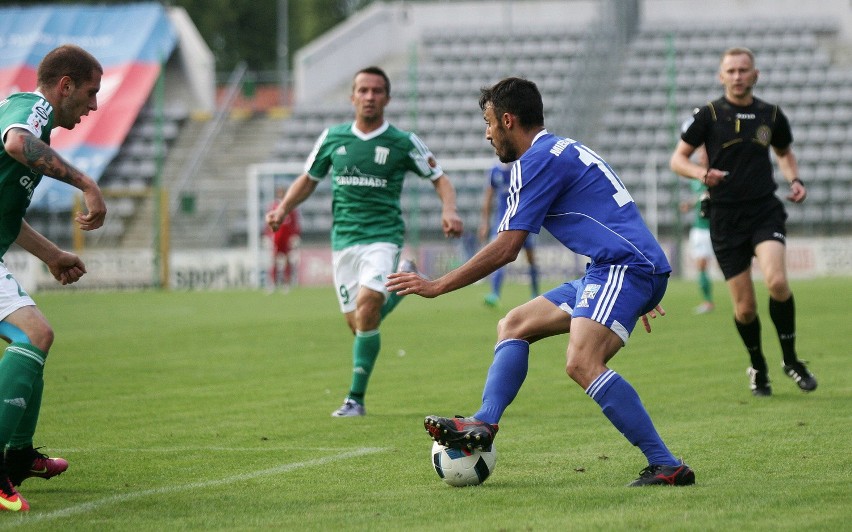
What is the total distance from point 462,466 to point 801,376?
13.8ft

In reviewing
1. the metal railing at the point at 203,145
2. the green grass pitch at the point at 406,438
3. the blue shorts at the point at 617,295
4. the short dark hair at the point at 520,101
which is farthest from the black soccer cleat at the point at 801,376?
the metal railing at the point at 203,145

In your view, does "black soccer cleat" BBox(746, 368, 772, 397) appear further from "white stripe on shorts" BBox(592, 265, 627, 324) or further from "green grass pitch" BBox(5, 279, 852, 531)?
"white stripe on shorts" BBox(592, 265, 627, 324)

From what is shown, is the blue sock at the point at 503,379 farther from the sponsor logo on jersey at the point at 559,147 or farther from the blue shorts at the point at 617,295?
the sponsor logo on jersey at the point at 559,147

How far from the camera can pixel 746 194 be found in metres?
9.35

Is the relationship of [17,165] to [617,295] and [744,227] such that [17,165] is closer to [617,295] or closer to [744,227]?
[617,295]

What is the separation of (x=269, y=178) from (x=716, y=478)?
25607 mm

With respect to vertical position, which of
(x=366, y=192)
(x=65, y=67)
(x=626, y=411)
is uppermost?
(x=65, y=67)

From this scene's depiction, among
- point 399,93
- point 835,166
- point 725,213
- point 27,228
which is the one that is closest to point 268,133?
point 399,93

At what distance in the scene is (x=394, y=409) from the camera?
9.09m

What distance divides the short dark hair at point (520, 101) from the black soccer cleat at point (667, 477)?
1.68 meters

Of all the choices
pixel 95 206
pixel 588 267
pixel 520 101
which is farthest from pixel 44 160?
pixel 588 267

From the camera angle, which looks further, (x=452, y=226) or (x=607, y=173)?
(x=452, y=226)

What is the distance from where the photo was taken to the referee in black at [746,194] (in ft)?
30.5

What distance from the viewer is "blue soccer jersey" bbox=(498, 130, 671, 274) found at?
584 cm
